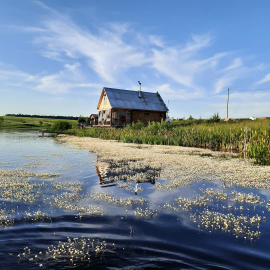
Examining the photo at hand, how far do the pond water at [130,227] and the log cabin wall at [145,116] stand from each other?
35495mm

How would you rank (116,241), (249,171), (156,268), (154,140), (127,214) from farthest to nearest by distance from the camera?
(154,140) → (249,171) → (127,214) → (116,241) → (156,268)

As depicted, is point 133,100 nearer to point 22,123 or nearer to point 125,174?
point 125,174

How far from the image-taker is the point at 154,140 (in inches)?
848

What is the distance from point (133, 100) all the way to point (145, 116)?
3587mm

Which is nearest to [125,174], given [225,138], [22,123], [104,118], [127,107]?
[225,138]

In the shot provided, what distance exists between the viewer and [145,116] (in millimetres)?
43000

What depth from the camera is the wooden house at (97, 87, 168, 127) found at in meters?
40.8

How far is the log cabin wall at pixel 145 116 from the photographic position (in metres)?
42.1

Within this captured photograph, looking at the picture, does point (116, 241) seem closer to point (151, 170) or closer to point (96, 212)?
point (96, 212)

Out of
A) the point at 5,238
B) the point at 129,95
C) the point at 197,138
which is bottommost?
the point at 5,238

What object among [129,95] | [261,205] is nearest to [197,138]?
[261,205]

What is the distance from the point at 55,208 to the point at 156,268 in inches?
108

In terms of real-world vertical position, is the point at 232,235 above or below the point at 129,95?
below

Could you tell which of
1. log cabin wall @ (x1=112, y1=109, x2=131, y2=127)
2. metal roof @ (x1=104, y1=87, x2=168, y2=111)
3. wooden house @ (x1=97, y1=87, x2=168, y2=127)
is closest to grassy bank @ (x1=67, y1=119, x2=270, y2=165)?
log cabin wall @ (x1=112, y1=109, x2=131, y2=127)
